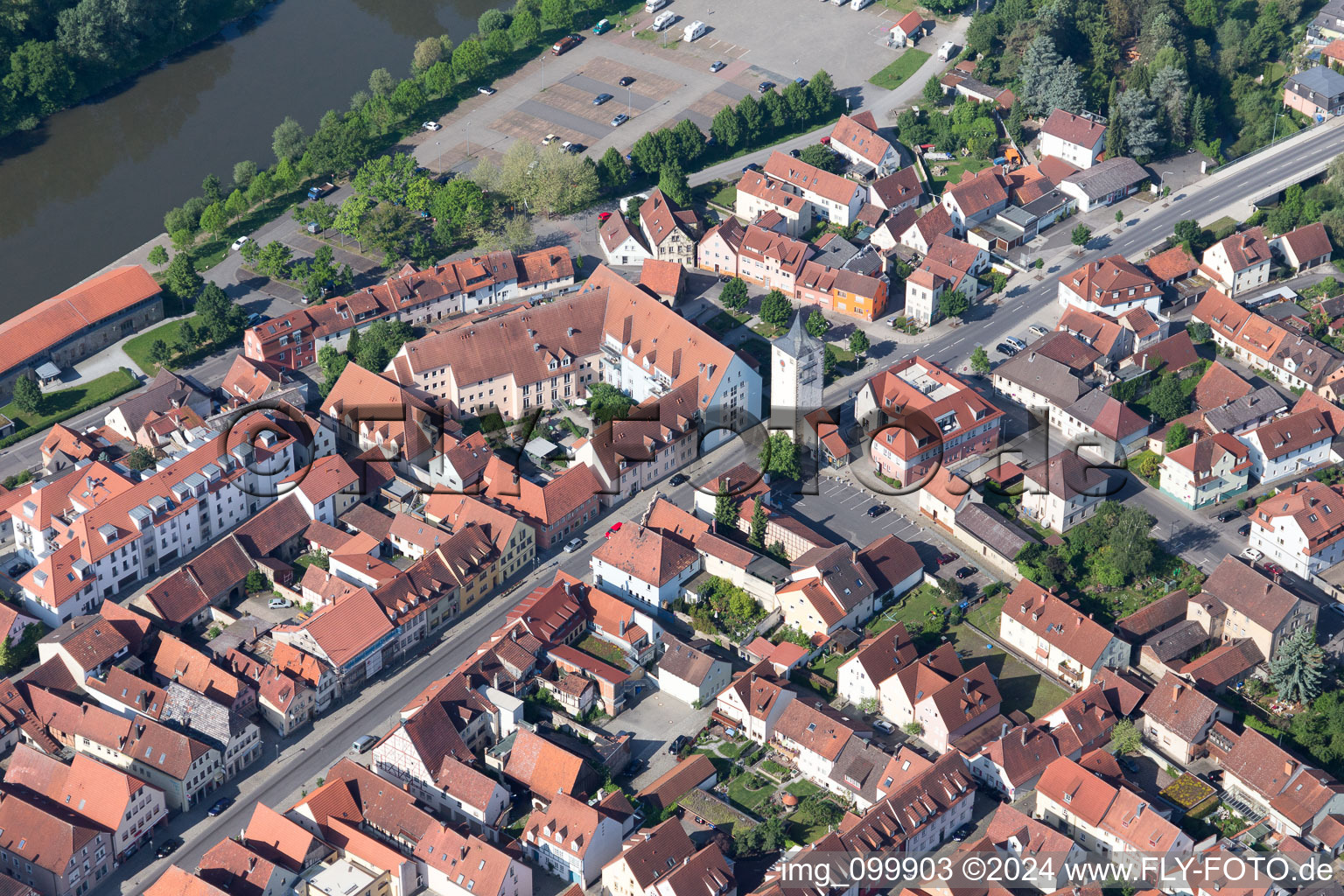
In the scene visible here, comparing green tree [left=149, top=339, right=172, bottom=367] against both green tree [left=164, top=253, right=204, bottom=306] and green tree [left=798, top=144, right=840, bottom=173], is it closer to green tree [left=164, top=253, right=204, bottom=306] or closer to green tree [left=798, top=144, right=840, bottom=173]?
green tree [left=164, top=253, right=204, bottom=306]

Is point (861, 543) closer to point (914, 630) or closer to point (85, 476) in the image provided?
point (914, 630)

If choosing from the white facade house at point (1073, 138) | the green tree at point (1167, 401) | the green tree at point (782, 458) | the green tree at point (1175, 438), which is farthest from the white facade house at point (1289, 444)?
the white facade house at point (1073, 138)

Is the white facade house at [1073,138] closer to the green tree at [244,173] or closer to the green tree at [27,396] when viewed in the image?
the green tree at [244,173]

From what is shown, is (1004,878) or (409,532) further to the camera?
(409,532)

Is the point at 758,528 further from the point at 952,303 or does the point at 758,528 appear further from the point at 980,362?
the point at 952,303

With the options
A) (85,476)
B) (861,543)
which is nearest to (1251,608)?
(861,543)

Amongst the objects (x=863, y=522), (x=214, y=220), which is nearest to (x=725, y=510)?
(x=863, y=522)
